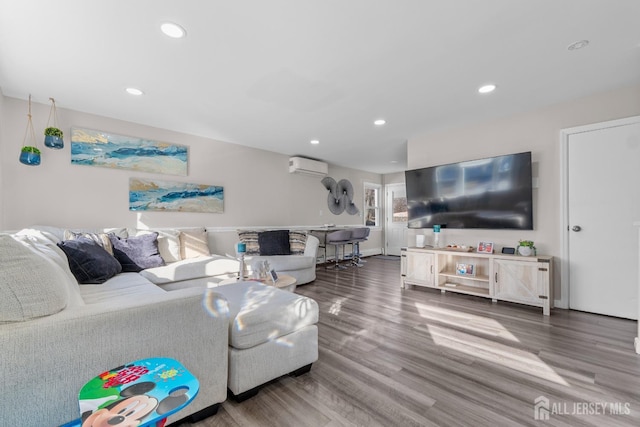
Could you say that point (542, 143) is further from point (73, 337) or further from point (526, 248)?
point (73, 337)

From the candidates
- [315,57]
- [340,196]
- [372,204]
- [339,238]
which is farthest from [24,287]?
[372,204]

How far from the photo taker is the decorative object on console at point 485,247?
3479 mm

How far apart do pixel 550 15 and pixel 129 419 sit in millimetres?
2923

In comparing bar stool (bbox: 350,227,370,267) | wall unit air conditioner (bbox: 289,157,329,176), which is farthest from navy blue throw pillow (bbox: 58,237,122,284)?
bar stool (bbox: 350,227,370,267)

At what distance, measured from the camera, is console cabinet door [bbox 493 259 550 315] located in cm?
291

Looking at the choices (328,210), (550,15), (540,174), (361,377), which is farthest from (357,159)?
(361,377)

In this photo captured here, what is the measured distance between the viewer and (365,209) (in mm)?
7484

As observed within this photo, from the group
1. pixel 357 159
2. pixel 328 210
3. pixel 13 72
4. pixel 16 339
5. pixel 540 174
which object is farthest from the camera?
pixel 328 210

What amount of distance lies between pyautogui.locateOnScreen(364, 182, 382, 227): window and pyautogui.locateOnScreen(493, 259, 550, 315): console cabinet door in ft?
14.5

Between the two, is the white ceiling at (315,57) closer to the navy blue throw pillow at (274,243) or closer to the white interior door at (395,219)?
the navy blue throw pillow at (274,243)

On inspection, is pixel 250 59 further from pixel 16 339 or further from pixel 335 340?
pixel 335 340

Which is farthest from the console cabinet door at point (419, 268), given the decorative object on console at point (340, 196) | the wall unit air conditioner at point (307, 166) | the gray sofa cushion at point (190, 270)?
the decorative object on console at point (340, 196)

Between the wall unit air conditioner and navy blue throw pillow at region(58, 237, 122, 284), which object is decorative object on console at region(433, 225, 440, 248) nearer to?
the wall unit air conditioner

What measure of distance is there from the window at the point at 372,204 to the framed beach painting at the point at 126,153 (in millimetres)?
4788
